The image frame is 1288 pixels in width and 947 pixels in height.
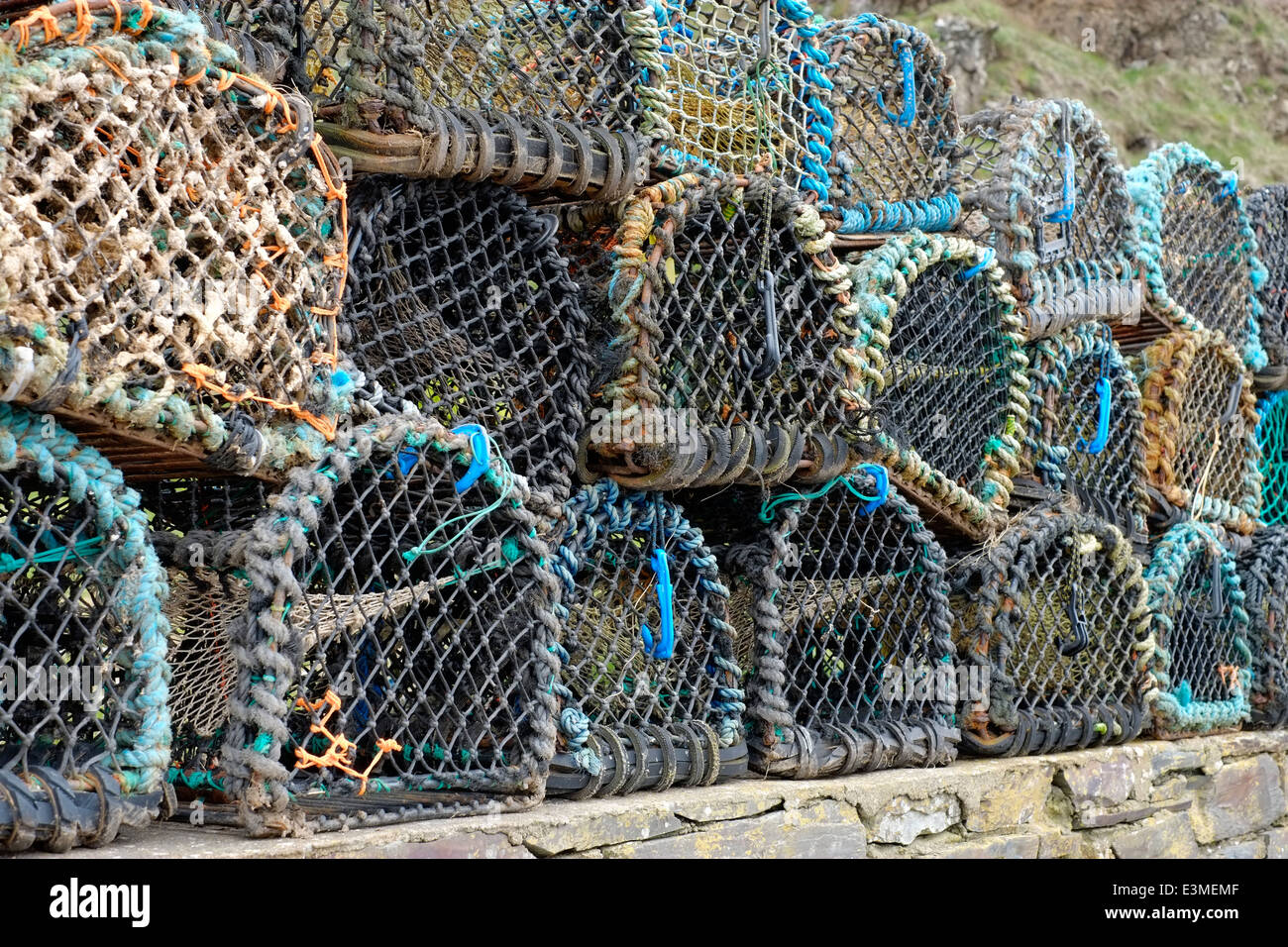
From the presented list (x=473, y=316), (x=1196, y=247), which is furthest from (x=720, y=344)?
(x=1196, y=247)

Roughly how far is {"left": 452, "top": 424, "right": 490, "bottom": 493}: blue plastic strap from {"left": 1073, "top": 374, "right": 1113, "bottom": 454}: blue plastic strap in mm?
2241

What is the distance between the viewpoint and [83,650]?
2.05 m

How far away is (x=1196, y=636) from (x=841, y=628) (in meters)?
1.51

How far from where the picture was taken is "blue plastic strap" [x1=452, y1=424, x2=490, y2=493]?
248 cm

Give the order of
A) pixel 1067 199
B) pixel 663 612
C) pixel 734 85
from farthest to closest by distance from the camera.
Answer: pixel 1067 199 < pixel 734 85 < pixel 663 612

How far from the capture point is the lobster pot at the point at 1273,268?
5035 mm

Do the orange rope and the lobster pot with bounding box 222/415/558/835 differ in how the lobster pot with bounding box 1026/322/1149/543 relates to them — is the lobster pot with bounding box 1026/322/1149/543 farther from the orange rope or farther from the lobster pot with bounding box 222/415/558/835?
the orange rope

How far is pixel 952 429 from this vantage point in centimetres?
374

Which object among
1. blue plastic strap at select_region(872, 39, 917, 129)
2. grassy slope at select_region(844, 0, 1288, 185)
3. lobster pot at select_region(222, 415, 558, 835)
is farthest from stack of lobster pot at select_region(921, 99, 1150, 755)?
grassy slope at select_region(844, 0, 1288, 185)

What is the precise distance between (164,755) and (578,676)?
0.99 metres

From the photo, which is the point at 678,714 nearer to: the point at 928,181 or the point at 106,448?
the point at 106,448

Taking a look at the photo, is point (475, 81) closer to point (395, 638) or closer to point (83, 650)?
point (395, 638)

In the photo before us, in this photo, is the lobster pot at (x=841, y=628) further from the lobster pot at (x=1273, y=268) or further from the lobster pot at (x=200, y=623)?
the lobster pot at (x=1273, y=268)

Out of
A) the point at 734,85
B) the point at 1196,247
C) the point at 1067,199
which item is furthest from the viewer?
the point at 1196,247
